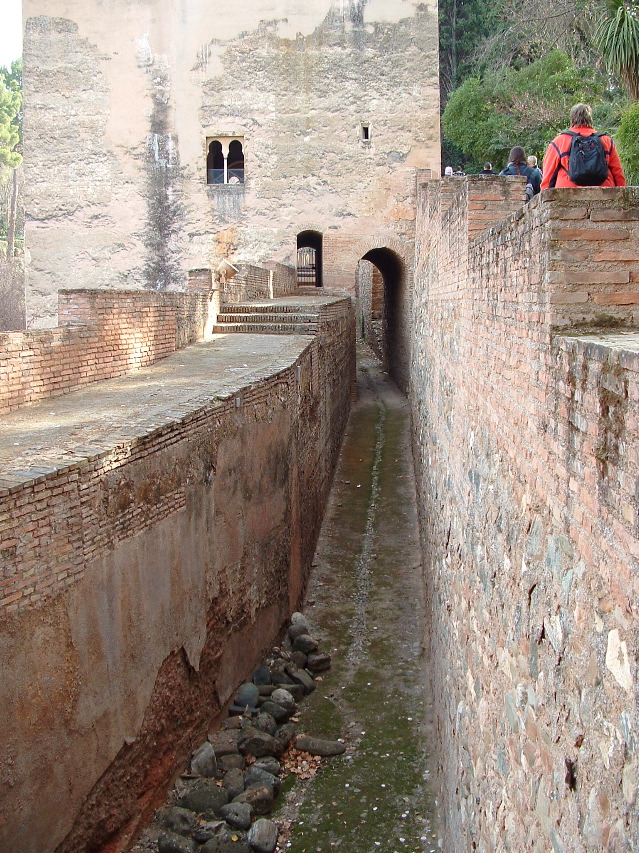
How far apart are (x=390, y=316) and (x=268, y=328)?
33.5 ft

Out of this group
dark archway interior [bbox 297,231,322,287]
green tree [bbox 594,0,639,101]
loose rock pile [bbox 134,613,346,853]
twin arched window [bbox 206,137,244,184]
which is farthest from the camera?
dark archway interior [bbox 297,231,322,287]

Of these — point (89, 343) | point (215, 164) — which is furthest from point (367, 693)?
point (215, 164)

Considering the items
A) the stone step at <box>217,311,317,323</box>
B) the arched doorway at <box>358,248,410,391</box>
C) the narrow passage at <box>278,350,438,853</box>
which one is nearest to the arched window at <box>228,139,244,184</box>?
the arched doorway at <box>358,248,410,391</box>

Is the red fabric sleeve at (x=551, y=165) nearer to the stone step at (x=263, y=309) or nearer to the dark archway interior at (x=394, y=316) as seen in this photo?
the stone step at (x=263, y=309)

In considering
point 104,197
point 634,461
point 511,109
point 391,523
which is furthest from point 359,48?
point 634,461

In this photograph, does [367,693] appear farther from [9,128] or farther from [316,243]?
[9,128]

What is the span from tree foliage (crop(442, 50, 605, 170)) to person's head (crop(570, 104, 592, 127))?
1385cm

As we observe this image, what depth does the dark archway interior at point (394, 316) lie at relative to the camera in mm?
17766

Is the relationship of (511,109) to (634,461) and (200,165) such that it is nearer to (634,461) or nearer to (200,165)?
(200,165)

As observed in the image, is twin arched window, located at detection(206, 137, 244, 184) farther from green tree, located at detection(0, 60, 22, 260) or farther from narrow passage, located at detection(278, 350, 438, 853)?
green tree, located at detection(0, 60, 22, 260)

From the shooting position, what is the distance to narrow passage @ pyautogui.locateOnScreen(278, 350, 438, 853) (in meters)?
→ 5.21

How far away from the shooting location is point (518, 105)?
61.5 feet

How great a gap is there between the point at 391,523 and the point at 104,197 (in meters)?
11.3

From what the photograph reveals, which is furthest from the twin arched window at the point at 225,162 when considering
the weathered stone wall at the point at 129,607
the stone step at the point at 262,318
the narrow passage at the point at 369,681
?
the weathered stone wall at the point at 129,607
